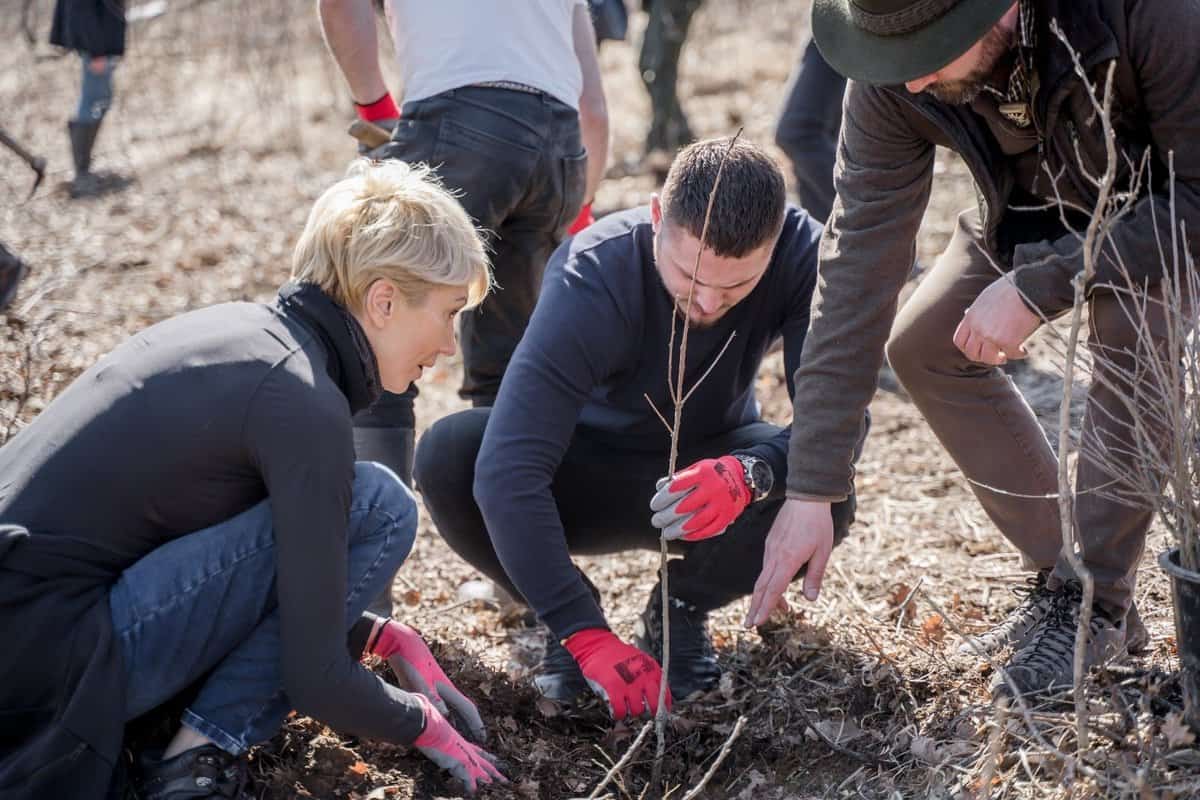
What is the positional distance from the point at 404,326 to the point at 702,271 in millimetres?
679

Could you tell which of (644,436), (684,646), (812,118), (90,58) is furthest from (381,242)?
(90,58)

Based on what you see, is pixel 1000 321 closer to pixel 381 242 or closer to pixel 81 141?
pixel 381 242

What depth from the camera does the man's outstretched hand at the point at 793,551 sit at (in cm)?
267

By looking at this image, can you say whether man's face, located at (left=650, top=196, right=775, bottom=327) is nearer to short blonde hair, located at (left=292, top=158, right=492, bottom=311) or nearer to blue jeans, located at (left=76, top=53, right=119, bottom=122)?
short blonde hair, located at (left=292, top=158, right=492, bottom=311)

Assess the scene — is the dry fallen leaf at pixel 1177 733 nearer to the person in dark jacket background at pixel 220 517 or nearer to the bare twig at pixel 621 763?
the bare twig at pixel 621 763

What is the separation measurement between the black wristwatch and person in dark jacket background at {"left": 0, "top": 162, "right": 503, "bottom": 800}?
76 centimetres

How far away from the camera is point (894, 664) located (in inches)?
118

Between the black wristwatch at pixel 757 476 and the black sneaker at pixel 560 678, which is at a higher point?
the black wristwatch at pixel 757 476

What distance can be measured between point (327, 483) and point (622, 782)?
0.96 metres

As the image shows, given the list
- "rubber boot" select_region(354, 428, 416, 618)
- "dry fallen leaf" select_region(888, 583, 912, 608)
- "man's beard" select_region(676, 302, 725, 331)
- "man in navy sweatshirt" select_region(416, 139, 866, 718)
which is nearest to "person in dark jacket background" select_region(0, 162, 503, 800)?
"man in navy sweatshirt" select_region(416, 139, 866, 718)

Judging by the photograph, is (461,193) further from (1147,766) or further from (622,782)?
(1147,766)

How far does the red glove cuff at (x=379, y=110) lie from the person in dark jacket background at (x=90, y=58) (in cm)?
475

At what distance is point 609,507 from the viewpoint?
126 inches

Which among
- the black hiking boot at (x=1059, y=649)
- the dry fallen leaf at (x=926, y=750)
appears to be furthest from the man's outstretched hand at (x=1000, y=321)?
the dry fallen leaf at (x=926, y=750)
